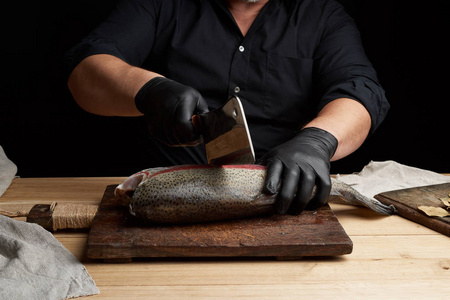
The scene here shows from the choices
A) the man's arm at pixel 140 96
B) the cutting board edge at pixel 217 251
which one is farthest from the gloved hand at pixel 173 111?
the cutting board edge at pixel 217 251

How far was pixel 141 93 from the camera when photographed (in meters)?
1.63

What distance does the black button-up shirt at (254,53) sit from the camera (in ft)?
7.34

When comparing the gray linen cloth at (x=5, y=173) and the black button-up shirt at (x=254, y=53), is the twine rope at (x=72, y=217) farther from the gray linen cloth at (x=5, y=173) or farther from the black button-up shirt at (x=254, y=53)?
the black button-up shirt at (x=254, y=53)

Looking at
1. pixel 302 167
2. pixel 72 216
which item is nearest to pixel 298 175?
pixel 302 167

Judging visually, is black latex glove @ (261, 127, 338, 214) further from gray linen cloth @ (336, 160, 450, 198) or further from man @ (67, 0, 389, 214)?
man @ (67, 0, 389, 214)

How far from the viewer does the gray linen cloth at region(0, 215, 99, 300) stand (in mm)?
1066

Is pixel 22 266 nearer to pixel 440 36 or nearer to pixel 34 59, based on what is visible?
pixel 34 59

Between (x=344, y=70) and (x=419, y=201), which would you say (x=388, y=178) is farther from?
(x=344, y=70)

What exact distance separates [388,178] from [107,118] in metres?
1.62

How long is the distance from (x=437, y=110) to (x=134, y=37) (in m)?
1.86

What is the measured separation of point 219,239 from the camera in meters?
1.26

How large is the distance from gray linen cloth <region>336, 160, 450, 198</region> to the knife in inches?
26.0

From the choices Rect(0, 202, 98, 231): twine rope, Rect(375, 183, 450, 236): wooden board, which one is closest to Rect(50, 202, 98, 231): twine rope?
Rect(0, 202, 98, 231): twine rope

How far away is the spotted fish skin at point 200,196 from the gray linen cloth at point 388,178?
59 centimetres
